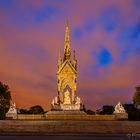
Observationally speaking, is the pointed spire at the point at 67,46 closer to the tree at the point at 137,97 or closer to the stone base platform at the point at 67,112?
the stone base platform at the point at 67,112

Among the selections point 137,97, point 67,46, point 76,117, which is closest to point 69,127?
point 76,117

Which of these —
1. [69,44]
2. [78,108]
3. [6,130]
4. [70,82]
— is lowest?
[6,130]

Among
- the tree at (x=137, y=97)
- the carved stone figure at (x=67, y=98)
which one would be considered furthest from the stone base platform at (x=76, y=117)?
the tree at (x=137, y=97)

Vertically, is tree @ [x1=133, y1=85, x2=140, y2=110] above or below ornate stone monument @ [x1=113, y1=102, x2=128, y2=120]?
above

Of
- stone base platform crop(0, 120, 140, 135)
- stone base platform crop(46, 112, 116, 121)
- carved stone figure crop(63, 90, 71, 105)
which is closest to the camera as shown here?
stone base platform crop(0, 120, 140, 135)

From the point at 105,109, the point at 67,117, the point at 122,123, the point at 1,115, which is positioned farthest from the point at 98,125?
the point at 105,109

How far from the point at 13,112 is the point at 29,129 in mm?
17278

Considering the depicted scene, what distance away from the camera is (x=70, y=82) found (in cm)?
7156

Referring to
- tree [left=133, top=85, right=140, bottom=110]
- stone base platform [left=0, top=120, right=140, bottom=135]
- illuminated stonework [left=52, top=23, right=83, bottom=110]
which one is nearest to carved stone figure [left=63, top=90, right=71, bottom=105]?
illuminated stonework [left=52, top=23, right=83, bottom=110]

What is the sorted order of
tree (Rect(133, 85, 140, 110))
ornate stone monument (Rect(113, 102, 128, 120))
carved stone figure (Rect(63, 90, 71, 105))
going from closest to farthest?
ornate stone monument (Rect(113, 102, 128, 120)) < carved stone figure (Rect(63, 90, 71, 105)) < tree (Rect(133, 85, 140, 110))

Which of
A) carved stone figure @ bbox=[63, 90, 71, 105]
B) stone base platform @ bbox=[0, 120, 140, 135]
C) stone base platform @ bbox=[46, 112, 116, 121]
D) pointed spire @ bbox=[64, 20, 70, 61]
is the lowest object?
stone base platform @ bbox=[0, 120, 140, 135]

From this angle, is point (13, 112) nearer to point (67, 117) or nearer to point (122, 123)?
point (67, 117)

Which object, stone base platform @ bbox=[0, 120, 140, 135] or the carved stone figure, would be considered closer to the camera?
stone base platform @ bbox=[0, 120, 140, 135]

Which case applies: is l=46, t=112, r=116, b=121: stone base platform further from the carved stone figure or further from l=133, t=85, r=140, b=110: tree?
l=133, t=85, r=140, b=110: tree
